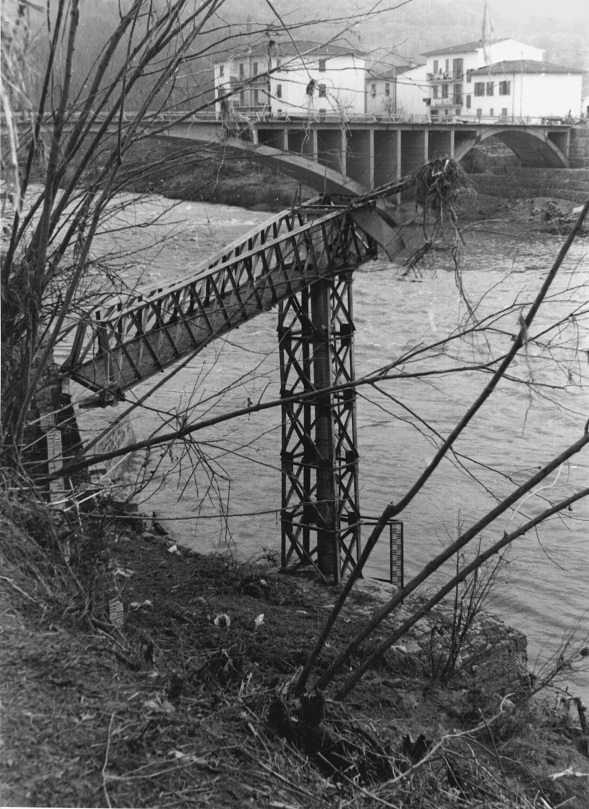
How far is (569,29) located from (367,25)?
117 inches

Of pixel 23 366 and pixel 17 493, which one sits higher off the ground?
pixel 23 366

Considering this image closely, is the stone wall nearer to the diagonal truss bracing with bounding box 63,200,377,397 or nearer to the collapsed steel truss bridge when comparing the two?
the collapsed steel truss bridge

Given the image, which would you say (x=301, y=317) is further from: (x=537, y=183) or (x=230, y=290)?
(x=537, y=183)

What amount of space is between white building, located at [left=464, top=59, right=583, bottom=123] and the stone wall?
25.6 ft

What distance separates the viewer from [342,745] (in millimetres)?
4438

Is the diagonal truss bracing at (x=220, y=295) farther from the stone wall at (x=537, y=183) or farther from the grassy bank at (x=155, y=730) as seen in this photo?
the stone wall at (x=537, y=183)

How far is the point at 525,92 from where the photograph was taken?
2125 centimetres

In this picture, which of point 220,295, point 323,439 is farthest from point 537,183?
point 220,295

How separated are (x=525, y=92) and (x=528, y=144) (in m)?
9.04

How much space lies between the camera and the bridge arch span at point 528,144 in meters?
22.6

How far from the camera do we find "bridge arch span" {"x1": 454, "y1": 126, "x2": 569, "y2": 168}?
889 inches

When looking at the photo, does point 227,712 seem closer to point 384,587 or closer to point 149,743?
point 149,743

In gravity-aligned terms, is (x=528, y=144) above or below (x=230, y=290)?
above

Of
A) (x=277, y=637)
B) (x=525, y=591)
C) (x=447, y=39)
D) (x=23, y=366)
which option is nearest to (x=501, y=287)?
(x=525, y=591)
